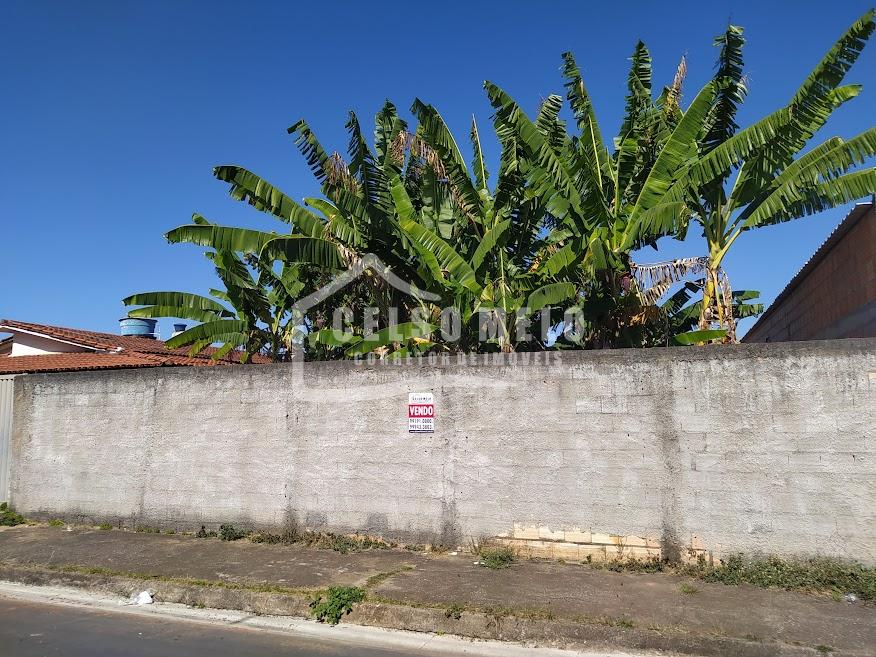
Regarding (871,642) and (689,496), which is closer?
(871,642)

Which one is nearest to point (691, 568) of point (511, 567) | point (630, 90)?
point (511, 567)

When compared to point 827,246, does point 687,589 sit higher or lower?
lower

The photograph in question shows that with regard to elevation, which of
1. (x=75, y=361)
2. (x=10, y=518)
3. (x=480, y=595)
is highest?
(x=75, y=361)

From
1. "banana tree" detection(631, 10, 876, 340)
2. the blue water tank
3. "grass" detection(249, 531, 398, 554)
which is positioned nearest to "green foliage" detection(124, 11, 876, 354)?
"banana tree" detection(631, 10, 876, 340)

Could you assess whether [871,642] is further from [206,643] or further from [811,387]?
[206,643]

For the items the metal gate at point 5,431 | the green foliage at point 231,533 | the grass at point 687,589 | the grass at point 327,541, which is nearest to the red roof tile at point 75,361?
the metal gate at point 5,431

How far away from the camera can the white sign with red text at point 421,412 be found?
759 centimetres

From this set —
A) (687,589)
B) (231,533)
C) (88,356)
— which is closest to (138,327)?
(88,356)

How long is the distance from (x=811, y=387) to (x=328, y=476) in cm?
560

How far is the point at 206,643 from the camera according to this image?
519 cm

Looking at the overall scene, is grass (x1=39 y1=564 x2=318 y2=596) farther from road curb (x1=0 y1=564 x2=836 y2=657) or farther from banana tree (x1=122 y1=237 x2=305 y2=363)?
banana tree (x1=122 y1=237 x2=305 y2=363)

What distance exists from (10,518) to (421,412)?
7260 millimetres

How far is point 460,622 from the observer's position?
17.3ft

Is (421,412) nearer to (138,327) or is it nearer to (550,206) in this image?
(550,206)
